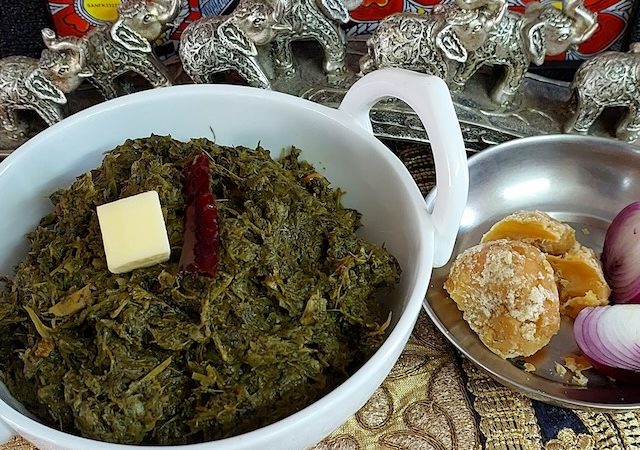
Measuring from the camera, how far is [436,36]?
1130mm

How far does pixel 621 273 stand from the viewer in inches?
40.6

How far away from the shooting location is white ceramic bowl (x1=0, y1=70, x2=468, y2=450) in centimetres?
78

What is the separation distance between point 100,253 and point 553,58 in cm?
99

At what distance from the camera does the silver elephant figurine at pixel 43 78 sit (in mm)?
1147

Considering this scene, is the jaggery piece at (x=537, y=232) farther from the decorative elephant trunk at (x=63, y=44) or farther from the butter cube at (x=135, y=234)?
the decorative elephant trunk at (x=63, y=44)

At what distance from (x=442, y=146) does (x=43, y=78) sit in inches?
27.1

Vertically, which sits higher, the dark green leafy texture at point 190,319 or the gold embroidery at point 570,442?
the dark green leafy texture at point 190,319

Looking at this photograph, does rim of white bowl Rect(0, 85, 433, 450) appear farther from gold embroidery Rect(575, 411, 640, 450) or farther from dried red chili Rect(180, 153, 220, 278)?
gold embroidery Rect(575, 411, 640, 450)

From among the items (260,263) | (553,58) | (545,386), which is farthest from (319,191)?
(553,58)

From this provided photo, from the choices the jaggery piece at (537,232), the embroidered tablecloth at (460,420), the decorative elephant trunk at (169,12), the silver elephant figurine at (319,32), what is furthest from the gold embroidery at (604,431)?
the decorative elephant trunk at (169,12)

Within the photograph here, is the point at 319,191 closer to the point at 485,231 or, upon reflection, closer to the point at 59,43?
the point at 485,231

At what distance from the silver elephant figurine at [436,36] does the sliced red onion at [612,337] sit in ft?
1.48

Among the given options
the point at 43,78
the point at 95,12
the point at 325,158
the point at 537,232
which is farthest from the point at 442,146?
the point at 95,12

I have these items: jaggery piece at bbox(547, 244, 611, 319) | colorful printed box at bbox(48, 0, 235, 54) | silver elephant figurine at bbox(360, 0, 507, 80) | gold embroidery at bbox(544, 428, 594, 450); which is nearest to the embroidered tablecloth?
gold embroidery at bbox(544, 428, 594, 450)
